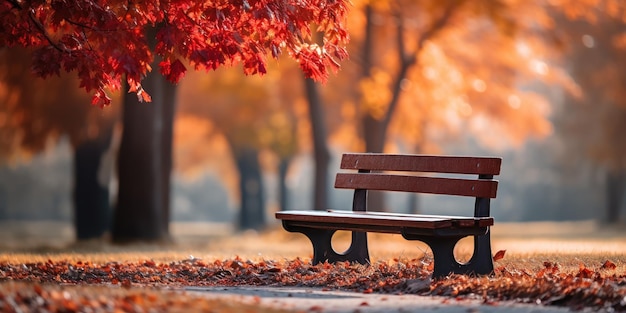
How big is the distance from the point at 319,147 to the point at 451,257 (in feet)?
44.0

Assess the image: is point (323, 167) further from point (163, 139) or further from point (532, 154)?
point (532, 154)

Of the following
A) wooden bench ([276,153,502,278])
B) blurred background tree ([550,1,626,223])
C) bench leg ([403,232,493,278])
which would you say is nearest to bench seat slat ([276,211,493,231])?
wooden bench ([276,153,502,278])

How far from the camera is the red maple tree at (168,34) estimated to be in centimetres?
834

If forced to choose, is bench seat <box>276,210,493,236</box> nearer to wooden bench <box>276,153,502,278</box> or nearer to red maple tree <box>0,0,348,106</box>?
wooden bench <box>276,153,502,278</box>

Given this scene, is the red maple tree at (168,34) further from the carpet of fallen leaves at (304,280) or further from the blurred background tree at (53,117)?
the blurred background tree at (53,117)

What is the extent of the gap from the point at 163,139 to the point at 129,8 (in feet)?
35.4

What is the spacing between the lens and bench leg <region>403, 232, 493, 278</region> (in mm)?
8180

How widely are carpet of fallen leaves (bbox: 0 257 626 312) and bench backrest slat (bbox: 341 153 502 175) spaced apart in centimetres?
87

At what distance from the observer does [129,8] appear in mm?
8586

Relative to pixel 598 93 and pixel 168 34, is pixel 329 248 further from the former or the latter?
pixel 598 93

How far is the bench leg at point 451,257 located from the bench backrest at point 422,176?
29cm

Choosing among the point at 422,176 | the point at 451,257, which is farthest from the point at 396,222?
the point at 422,176

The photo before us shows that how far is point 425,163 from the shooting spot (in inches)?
355

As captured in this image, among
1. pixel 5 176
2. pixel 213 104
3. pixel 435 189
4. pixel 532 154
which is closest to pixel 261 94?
pixel 213 104
